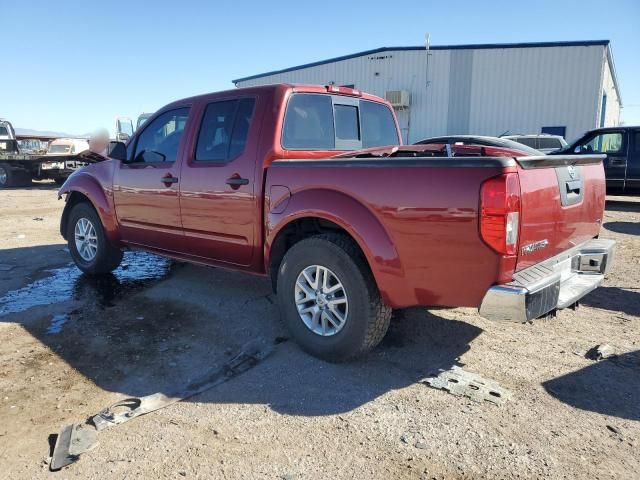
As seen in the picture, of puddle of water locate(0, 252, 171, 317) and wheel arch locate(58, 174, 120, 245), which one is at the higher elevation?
wheel arch locate(58, 174, 120, 245)

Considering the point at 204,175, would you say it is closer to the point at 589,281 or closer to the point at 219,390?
the point at 219,390

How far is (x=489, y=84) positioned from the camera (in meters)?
20.5

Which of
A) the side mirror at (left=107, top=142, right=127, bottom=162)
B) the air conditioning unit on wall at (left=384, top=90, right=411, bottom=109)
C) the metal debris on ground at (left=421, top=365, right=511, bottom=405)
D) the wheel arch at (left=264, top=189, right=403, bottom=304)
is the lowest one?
the metal debris on ground at (left=421, top=365, right=511, bottom=405)

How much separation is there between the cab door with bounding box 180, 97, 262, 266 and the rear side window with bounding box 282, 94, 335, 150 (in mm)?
256

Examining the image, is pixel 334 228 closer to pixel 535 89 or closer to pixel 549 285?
pixel 549 285

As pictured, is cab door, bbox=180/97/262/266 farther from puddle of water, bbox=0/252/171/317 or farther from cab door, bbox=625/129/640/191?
cab door, bbox=625/129/640/191

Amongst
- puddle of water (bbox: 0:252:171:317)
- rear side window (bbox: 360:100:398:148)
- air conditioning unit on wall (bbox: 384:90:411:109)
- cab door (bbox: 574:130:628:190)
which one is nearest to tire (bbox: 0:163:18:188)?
puddle of water (bbox: 0:252:171:317)

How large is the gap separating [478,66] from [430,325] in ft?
63.1

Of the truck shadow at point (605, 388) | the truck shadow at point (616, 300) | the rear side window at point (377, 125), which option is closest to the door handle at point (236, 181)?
the rear side window at point (377, 125)

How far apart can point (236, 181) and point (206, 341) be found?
1.29 metres

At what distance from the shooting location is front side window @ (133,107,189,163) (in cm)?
462

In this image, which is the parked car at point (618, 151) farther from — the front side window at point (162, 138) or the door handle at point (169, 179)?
the door handle at point (169, 179)

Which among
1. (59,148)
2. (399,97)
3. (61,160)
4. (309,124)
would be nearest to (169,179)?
(309,124)

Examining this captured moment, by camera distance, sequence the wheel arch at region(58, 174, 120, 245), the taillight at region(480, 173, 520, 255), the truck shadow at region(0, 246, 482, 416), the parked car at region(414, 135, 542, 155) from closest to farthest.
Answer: the taillight at region(480, 173, 520, 255) → the truck shadow at region(0, 246, 482, 416) → the wheel arch at region(58, 174, 120, 245) → the parked car at region(414, 135, 542, 155)
